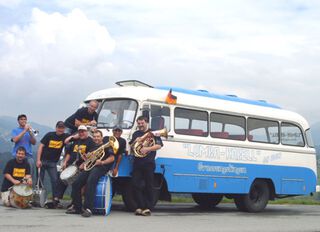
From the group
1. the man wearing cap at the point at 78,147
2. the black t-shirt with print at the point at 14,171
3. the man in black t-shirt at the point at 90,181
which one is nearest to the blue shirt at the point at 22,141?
the black t-shirt with print at the point at 14,171

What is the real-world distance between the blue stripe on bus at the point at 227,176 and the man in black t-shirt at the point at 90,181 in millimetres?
1391

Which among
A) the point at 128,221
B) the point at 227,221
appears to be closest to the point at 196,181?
the point at 227,221

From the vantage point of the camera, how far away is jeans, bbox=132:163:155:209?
11406 mm

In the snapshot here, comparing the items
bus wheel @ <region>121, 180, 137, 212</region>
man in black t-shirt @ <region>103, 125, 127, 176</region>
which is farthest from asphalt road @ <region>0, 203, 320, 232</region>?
man in black t-shirt @ <region>103, 125, 127, 176</region>

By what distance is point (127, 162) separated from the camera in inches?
462

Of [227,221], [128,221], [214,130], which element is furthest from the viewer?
[214,130]

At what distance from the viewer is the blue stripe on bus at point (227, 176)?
40.7ft

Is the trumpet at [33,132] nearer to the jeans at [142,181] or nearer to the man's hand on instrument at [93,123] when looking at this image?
the man's hand on instrument at [93,123]

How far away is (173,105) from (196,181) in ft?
5.91

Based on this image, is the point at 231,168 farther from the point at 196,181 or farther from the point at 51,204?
the point at 51,204

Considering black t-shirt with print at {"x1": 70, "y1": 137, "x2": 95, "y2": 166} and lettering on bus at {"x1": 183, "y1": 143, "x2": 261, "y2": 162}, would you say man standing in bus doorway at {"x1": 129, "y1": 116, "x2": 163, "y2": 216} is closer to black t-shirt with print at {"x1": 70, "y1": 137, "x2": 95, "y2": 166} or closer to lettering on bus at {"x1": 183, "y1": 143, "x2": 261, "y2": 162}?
black t-shirt with print at {"x1": 70, "y1": 137, "x2": 95, "y2": 166}

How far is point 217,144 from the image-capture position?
1341 cm

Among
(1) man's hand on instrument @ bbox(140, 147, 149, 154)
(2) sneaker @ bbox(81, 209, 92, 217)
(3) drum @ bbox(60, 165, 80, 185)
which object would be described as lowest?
(2) sneaker @ bbox(81, 209, 92, 217)

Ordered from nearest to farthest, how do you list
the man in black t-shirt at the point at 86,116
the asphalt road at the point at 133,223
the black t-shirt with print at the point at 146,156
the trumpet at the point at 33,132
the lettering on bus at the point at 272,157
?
1. the asphalt road at the point at 133,223
2. the black t-shirt with print at the point at 146,156
3. the man in black t-shirt at the point at 86,116
4. the trumpet at the point at 33,132
5. the lettering on bus at the point at 272,157
